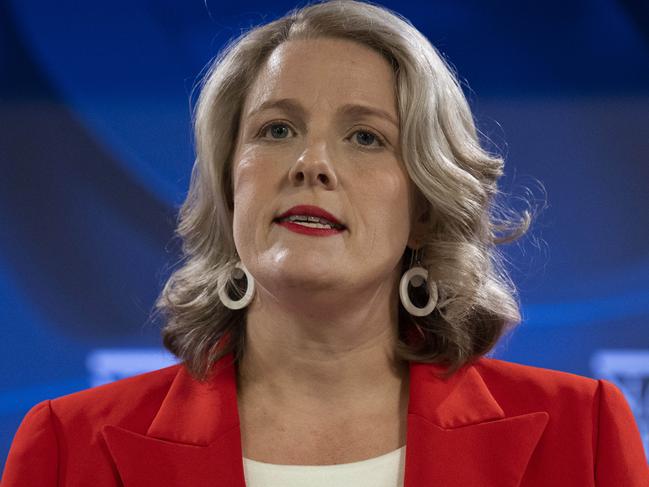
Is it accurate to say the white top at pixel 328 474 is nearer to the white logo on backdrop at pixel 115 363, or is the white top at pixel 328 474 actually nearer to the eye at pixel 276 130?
the eye at pixel 276 130

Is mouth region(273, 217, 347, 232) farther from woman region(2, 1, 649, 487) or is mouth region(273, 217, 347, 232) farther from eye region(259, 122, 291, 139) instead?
eye region(259, 122, 291, 139)

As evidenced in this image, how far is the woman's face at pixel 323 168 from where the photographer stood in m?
1.89

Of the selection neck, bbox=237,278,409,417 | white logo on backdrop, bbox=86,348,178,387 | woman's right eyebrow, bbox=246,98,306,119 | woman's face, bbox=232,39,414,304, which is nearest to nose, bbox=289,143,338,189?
woman's face, bbox=232,39,414,304

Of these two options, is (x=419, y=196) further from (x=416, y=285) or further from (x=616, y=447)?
(x=616, y=447)

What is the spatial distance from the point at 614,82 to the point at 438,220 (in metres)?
1.24

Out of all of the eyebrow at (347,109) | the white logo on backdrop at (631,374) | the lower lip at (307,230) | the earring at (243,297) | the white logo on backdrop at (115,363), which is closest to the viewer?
the lower lip at (307,230)

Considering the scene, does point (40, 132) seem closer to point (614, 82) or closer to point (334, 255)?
point (334, 255)

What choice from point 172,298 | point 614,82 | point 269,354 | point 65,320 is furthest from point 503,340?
point 65,320

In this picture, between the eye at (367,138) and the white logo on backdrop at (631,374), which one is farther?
the white logo on backdrop at (631,374)

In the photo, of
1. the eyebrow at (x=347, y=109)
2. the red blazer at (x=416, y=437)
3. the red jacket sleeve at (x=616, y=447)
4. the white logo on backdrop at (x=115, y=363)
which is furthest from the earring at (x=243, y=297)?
the white logo on backdrop at (x=115, y=363)

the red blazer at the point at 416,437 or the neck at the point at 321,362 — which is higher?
the neck at the point at 321,362

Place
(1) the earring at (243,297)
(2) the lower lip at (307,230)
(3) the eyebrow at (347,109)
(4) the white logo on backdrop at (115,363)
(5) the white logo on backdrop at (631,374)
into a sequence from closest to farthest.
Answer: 1. (2) the lower lip at (307,230)
2. (3) the eyebrow at (347,109)
3. (1) the earring at (243,297)
4. (5) the white logo on backdrop at (631,374)
5. (4) the white logo on backdrop at (115,363)

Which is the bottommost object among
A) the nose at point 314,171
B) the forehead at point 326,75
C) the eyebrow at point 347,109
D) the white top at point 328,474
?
the white top at point 328,474

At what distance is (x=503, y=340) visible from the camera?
7.52 ft
